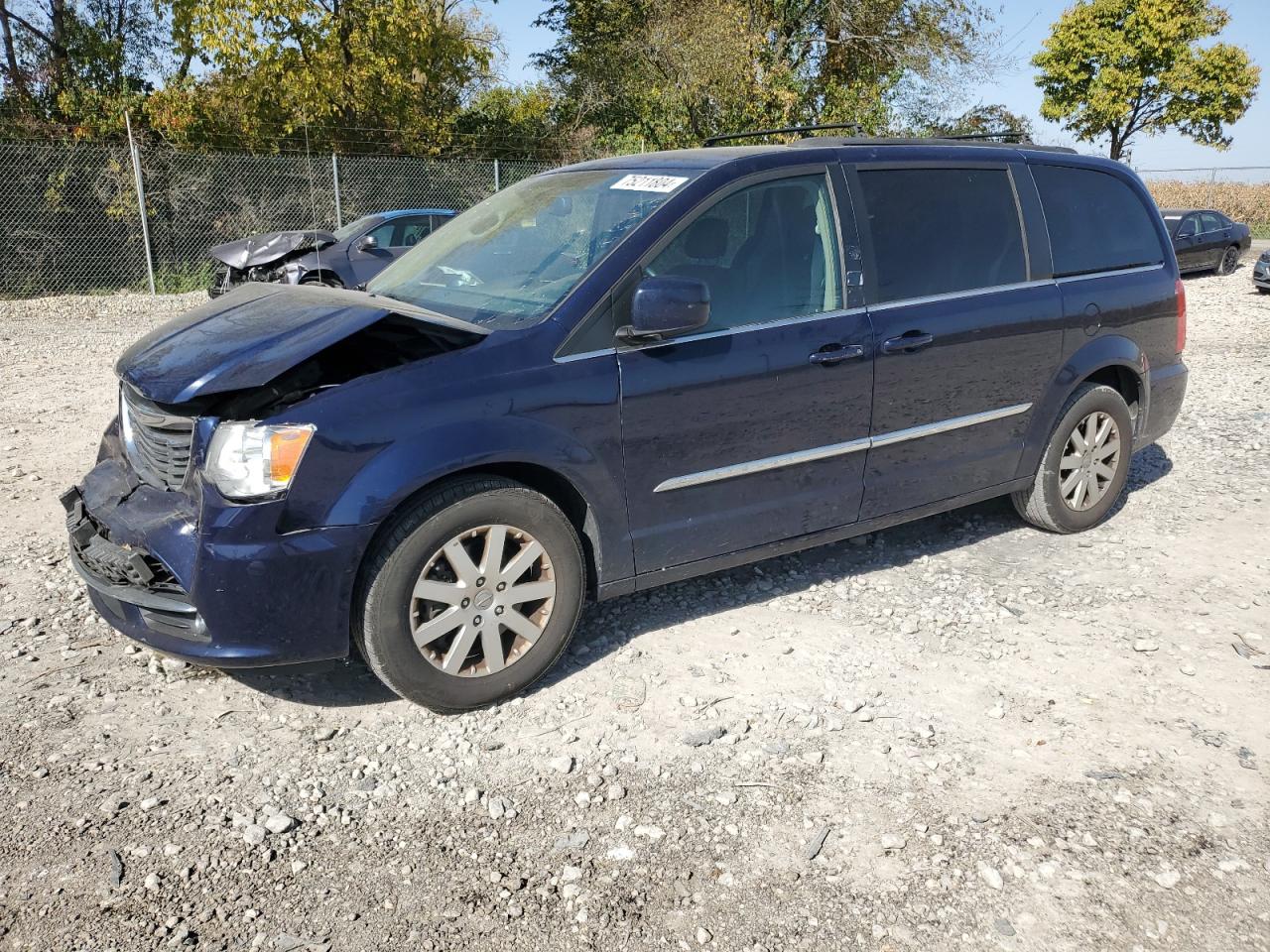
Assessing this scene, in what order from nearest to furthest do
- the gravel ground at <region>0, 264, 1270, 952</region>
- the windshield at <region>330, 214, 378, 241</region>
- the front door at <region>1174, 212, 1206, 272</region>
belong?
the gravel ground at <region>0, 264, 1270, 952</region> < the windshield at <region>330, 214, 378, 241</region> < the front door at <region>1174, 212, 1206, 272</region>

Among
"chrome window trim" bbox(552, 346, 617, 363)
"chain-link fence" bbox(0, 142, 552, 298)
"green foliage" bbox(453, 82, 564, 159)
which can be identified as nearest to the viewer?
"chrome window trim" bbox(552, 346, 617, 363)

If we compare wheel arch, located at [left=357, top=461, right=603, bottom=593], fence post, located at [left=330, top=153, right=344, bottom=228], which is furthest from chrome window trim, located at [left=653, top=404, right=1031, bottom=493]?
fence post, located at [left=330, top=153, right=344, bottom=228]

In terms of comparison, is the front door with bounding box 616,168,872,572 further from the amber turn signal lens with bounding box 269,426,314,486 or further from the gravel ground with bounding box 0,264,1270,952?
the amber turn signal lens with bounding box 269,426,314,486

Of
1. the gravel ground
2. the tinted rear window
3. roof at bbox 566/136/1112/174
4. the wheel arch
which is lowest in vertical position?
the gravel ground

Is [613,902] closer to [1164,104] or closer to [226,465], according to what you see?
[226,465]

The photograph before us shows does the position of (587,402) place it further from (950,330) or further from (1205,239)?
(1205,239)

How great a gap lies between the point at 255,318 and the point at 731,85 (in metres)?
19.5

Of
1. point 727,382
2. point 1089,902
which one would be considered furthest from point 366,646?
point 1089,902

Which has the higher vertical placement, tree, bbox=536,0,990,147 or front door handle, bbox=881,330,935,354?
tree, bbox=536,0,990,147

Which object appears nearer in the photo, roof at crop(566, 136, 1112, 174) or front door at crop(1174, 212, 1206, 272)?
roof at crop(566, 136, 1112, 174)

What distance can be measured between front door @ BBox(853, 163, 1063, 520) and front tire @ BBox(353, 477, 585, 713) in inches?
60.8

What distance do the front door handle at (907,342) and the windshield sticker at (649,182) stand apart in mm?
1085

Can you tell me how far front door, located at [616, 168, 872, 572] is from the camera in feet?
12.2

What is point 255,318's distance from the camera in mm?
3629
